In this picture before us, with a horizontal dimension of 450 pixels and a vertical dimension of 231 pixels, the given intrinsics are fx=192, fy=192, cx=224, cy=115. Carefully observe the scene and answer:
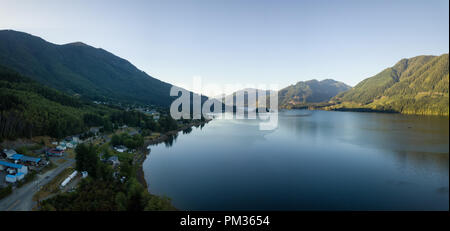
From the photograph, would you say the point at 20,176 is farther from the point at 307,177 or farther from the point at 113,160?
the point at 307,177

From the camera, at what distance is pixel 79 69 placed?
97.8 meters

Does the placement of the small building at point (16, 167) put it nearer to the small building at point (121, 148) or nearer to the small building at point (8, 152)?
the small building at point (8, 152)

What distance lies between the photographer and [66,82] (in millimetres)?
71312

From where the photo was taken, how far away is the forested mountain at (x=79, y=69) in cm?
6588

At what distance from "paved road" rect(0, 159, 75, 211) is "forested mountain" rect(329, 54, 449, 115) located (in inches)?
2634

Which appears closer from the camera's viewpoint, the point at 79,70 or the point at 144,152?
the point at 144,152

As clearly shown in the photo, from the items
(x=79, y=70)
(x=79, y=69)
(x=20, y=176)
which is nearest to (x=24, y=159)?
(x=20, y=176)

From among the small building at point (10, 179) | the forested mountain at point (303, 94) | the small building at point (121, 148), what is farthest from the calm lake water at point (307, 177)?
the forested mountain at point (303, 94)

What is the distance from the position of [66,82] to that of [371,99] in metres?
131

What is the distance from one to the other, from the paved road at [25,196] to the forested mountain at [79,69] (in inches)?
2152

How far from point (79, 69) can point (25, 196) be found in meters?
112

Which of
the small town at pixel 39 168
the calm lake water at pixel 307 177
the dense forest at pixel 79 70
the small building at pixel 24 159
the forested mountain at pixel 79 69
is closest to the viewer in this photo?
the small town at pixel 39 168

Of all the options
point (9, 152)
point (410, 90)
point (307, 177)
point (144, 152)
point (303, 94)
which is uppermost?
point (303, 94)

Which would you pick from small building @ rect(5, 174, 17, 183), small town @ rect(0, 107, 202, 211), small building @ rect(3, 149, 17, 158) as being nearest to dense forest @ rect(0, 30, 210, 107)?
small town @ rect(0, 107, 202, 211)
